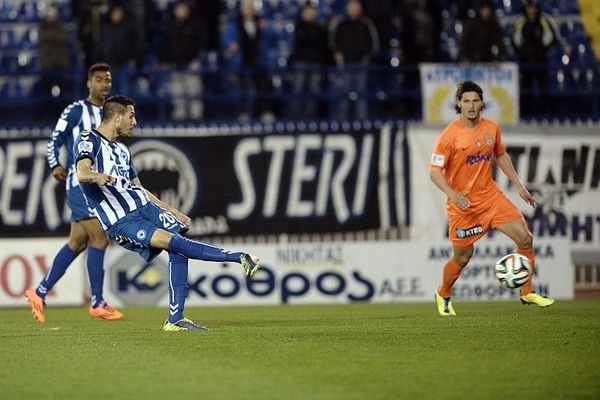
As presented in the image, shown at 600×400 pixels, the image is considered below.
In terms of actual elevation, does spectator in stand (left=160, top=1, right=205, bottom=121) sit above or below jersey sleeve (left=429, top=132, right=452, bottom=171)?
above

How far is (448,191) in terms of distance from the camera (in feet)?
35.7

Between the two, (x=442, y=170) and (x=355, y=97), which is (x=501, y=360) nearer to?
(x=442, y=170)

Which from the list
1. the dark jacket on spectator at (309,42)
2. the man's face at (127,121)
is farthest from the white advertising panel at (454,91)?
the man's face at (127,121)

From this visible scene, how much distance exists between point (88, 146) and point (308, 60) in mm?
8956

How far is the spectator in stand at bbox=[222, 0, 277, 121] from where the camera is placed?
60.0 ft

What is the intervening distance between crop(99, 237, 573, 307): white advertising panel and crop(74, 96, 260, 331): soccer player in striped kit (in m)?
6.26

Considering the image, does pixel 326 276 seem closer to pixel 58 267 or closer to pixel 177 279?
pixel 58 267

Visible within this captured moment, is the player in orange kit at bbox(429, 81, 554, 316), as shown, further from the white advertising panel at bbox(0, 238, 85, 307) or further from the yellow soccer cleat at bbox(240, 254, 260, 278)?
the white advertising panel at bbox(0, 238, 85, 307)

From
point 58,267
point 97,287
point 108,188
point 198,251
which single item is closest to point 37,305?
point 58,267

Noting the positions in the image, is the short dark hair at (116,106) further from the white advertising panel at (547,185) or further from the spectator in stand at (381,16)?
the spectator in stand at (381,16)

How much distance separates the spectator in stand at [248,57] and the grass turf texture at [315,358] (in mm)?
6951

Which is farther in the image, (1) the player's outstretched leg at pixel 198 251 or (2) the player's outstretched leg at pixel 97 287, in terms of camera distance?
(2) the player's outstretched leg at pixel 97 287

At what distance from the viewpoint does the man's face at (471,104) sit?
11086mm

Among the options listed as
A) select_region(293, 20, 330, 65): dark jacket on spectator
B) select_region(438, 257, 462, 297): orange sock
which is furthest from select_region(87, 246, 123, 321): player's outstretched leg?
select_region(293, 20, 330, 65): dark jacket on spectator
